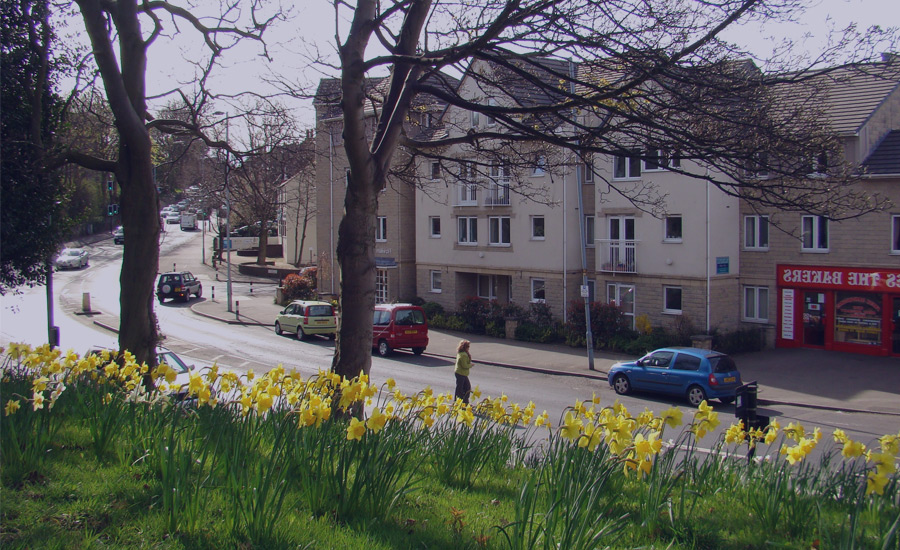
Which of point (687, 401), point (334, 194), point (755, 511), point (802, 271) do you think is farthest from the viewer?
point (334, 194)

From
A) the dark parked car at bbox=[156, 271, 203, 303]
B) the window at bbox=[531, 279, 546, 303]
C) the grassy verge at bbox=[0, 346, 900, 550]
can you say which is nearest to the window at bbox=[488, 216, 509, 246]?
the window at bbox=[531, 279, 546, 303]

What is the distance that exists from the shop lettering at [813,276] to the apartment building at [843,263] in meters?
0.03

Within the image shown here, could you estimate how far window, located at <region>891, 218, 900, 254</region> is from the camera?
2402cm

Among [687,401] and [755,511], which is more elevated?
[755,511]

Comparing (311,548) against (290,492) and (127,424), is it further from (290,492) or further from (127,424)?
(127,424)

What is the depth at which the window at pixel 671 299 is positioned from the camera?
27672mm

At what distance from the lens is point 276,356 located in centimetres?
2589

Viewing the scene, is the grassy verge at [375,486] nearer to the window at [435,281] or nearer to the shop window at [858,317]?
the shop window at [858,317]

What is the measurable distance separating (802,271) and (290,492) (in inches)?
983

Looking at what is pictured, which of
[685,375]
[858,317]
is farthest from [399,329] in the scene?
[858,317]

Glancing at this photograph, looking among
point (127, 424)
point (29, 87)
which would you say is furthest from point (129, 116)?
point (127, 424)

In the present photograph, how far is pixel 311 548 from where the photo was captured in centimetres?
420

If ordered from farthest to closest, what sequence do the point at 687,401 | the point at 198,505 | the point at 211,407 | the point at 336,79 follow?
the point at 687,401
the point at 336,79
the point at 211,407
the point at 198,505

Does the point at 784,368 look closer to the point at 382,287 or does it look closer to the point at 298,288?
the point at 382,287
